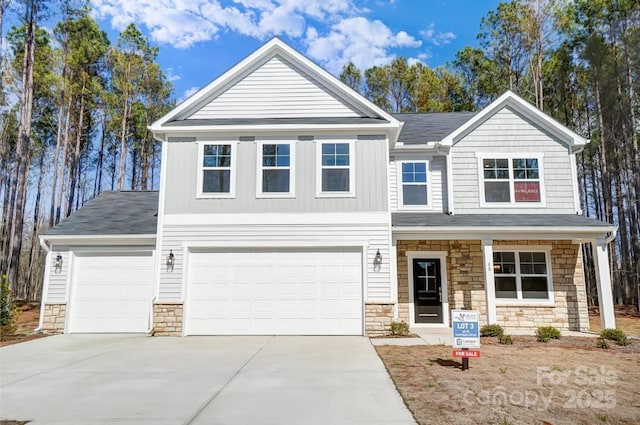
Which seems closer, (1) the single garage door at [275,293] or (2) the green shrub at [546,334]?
(2) the green shrub at [546,334]

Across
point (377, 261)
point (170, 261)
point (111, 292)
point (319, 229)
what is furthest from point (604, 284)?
point (111, 292)

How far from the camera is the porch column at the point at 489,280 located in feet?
35.0

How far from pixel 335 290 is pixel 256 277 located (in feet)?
6.94

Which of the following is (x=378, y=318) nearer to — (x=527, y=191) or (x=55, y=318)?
(x=527, y=191)

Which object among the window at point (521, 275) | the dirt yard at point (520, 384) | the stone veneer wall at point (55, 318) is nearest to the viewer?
the dirt yard at point (520, 384)

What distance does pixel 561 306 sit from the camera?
11.5 meters

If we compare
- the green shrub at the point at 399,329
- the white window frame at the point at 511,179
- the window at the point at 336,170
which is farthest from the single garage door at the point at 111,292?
the white window frame at the point at 511,179

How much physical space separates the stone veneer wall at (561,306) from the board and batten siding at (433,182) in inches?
126

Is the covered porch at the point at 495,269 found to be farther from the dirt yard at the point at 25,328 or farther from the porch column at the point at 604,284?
the dirt yard at the point at 25,328

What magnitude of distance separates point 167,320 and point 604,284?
11.6 meters

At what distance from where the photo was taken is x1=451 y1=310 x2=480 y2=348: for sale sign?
658 centimetres

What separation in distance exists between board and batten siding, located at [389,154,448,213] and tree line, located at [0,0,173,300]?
1522 centimetres

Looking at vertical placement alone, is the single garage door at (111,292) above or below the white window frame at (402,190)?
below

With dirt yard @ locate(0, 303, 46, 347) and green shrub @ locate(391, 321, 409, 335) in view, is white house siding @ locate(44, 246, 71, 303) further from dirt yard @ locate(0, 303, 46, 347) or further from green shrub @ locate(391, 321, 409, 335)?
green shrub @ locate(391, 321, 409, 335)
